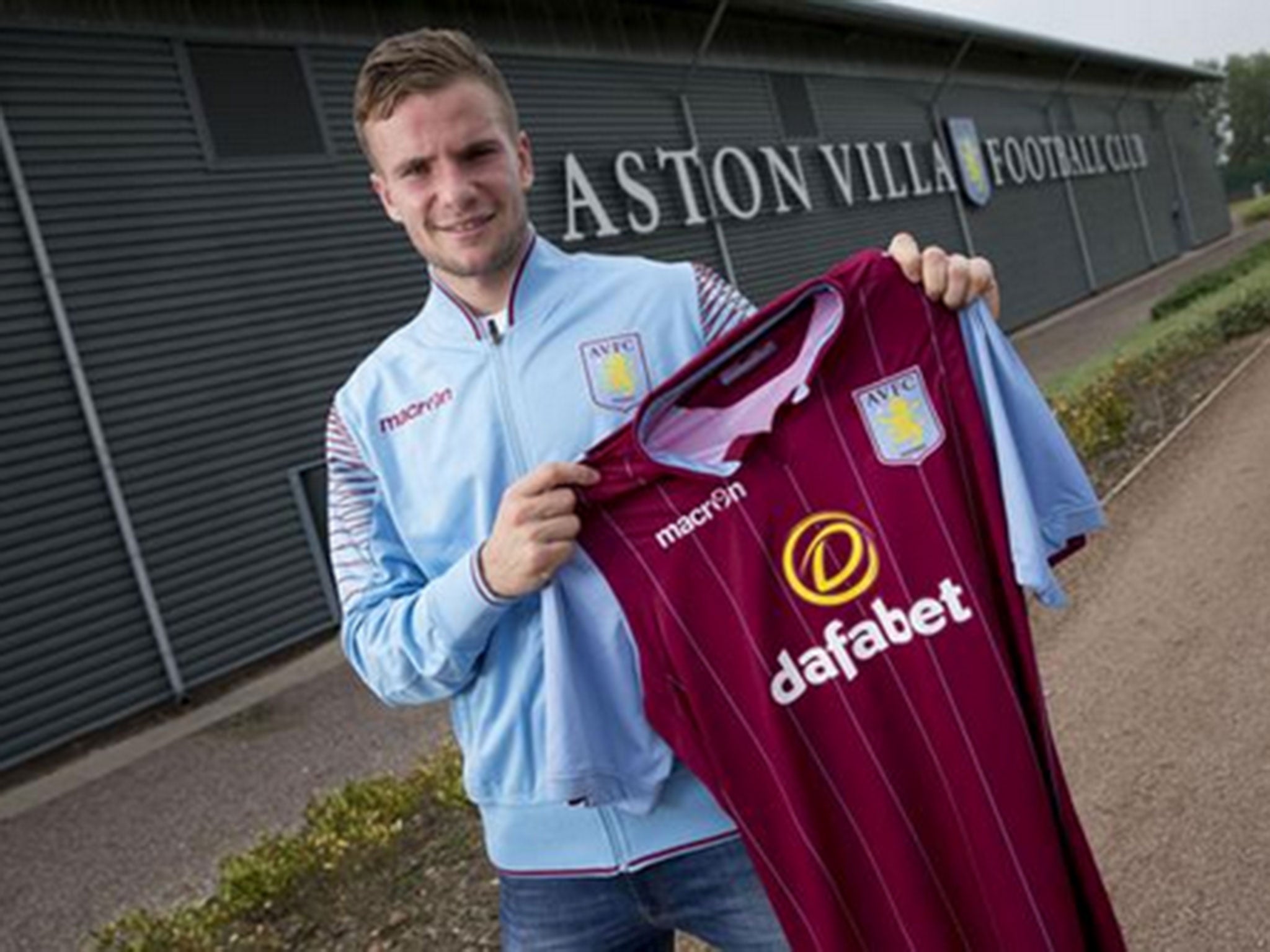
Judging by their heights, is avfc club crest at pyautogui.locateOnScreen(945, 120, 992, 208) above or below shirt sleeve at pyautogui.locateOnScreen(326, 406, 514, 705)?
above

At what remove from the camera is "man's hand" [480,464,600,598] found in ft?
5.63

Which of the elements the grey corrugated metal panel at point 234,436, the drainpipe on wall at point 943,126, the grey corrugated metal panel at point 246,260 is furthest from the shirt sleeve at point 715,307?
the drainpipe on wall at point 943,126

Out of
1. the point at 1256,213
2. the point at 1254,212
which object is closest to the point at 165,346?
the point at 1256,213

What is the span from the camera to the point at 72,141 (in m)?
9.79

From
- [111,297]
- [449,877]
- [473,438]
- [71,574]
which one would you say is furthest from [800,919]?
[111,297]

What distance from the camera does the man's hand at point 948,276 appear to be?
75.2 inches

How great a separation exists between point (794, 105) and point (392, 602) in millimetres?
19936

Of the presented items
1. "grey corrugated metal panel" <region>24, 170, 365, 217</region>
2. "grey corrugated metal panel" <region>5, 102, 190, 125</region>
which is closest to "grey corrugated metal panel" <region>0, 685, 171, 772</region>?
"grey corrugated metal panel" <region>24, 170, 365, 217</region>

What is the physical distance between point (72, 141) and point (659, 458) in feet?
32.0

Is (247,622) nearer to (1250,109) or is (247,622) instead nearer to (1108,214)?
(1108,214)

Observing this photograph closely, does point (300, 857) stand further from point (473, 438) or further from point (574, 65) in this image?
point (574, 65)

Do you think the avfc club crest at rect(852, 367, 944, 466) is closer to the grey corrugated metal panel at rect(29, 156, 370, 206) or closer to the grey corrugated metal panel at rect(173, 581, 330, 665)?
the grey corrugated metal panel at rect(173, 581, 330, 665)

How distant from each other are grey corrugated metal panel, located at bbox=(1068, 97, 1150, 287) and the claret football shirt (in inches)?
1235

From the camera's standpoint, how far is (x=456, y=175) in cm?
180
